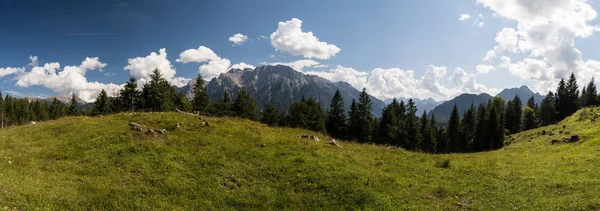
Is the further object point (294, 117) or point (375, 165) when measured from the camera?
point (294, 117)

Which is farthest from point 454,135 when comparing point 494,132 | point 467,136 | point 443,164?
point 443,164

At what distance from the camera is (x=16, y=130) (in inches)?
1136

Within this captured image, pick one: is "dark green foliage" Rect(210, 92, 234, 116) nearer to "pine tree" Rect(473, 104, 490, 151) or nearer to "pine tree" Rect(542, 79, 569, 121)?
"pine tree" Rect(473, 104, 490, 151)

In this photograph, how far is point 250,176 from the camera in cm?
1928

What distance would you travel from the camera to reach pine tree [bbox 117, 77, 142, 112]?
80.1 metres

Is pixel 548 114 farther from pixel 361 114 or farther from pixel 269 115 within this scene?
pixel 269 115

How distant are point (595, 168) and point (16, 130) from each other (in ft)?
159

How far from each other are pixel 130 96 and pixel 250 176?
76096 millimetres

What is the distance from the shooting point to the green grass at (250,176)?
16.0 m

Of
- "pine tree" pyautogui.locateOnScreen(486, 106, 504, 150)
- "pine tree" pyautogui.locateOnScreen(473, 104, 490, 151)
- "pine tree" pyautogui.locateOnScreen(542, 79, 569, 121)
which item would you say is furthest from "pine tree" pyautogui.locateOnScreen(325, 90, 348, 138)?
"pine tree" pyautogui.locateOnScreen(542, 79, 569, 121)

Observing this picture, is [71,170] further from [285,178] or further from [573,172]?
[573,172]

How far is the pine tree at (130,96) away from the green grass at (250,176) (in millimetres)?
57849

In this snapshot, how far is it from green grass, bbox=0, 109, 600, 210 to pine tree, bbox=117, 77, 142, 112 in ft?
190

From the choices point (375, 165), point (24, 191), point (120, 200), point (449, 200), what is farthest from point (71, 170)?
point (449, 200)
